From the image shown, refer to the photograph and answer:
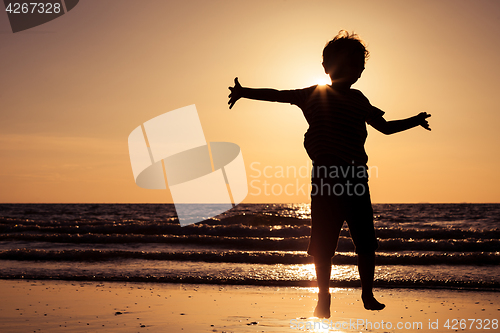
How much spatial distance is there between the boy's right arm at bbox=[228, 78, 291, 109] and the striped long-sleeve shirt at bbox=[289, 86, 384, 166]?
0.13 metres

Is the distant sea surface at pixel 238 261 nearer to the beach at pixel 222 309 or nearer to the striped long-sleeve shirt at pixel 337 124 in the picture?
the beach at pixel 222 309

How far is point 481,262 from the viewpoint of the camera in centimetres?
1034

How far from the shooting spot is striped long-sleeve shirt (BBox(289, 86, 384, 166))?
5.90ft

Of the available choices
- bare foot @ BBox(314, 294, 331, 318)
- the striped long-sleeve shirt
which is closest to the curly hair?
the striped long-sleeve shirt

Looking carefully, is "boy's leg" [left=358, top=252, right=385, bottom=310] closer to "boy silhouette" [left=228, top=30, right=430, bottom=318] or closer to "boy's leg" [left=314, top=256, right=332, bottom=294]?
"boy silhouette" [left=228, top=30, right=430, bottom=318]

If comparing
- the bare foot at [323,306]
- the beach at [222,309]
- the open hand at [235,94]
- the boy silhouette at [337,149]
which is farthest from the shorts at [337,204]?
the beach at [222,309]

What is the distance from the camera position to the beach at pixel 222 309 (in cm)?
464

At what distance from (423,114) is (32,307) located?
5.61 meters

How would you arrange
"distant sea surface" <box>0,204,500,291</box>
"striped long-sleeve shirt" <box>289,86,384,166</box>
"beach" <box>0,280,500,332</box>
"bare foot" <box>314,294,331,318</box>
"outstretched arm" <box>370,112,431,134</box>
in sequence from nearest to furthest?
"striped long-sleeve shirt" <box>289,86,384,166</box> < "bare foot" <box>314,294,331,318</box> < "outstretched arm" <box>370,112,431,134</box> < "beach" <box>0,280,500,332</box> < "distant sea surface" <box>0,204,500,291</box>

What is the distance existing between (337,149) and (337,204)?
0.27m

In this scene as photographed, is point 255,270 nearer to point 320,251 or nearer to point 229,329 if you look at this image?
point 229,329

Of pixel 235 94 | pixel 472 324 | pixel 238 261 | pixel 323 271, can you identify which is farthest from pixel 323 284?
pixel 238 261

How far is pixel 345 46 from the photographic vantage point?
1.90 m

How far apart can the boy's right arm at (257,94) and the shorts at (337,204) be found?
0.36 metres
